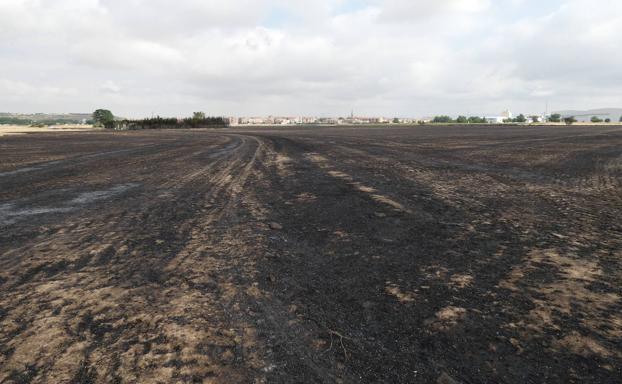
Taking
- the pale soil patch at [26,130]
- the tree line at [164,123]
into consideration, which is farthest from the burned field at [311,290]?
the tree line at [164,123]

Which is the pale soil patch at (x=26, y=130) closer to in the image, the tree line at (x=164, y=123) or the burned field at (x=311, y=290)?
the tree line at (x=164, y=123)

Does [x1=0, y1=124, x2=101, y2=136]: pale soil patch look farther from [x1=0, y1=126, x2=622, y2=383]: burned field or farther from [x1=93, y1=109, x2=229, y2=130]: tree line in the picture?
[x1=0, y1=126, x2=622, y2=383]: burned field

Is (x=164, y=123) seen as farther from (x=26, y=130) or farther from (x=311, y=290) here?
(x=311, y=290)

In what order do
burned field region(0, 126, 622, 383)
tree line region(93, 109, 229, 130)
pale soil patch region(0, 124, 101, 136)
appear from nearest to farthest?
burned field region(0, 126, 622, 383) < pale soil patch region(0, 124, 101, 136) < tree line region(93, 109, 229, 130)

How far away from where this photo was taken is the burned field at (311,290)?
2160 millimetres

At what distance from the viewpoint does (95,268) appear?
11.8ft

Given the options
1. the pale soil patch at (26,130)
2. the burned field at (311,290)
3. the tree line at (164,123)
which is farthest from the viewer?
the tree line at (164,123)

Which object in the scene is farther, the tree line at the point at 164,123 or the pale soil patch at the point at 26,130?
the tree line at the point at 164,123

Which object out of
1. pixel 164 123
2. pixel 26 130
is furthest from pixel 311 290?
pixel 164 123

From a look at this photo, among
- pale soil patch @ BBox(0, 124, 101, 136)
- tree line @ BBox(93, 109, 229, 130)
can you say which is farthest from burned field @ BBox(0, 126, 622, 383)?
tree line @ BBox(93, 109, 229, 130)

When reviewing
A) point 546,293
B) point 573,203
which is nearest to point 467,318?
point 546,293

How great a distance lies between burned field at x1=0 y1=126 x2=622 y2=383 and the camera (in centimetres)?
216

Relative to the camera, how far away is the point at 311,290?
3.13 m

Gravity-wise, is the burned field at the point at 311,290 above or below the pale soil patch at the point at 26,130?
below
